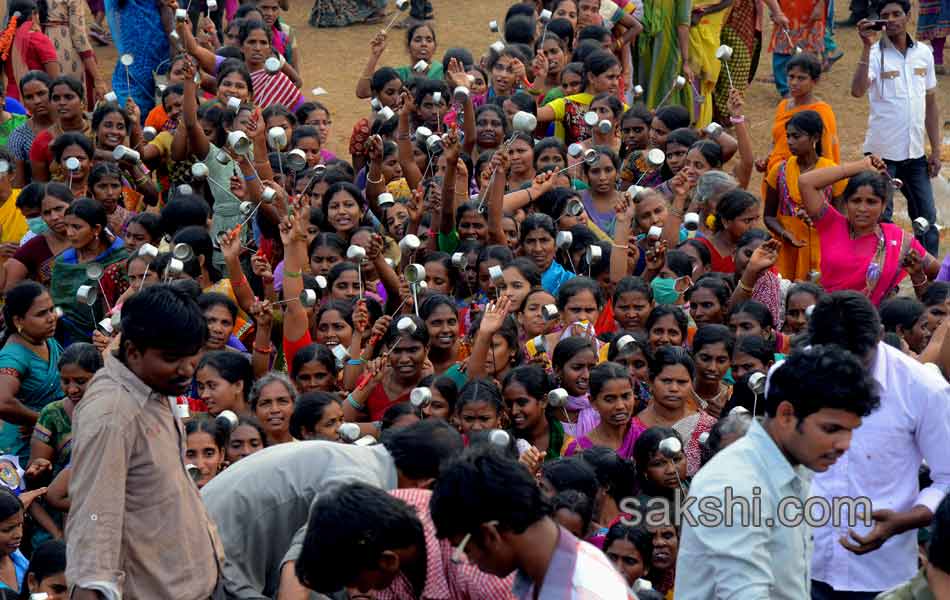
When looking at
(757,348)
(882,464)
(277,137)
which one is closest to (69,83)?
(277,137)

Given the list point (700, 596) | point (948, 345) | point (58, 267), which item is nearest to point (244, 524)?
point (700, 596)

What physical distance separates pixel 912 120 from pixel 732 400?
10.8ft

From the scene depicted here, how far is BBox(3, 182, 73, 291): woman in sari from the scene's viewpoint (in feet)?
22.1

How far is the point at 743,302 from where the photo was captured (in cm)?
578

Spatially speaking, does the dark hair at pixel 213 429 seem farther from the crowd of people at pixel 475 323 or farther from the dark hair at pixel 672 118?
the dark hair at pixel 672 118

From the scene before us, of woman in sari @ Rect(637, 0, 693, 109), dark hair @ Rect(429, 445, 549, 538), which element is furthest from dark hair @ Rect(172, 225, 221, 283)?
woman in sari @ Rect(637, 0, 693, 109)

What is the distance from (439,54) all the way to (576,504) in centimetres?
887

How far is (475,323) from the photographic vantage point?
5.81 m

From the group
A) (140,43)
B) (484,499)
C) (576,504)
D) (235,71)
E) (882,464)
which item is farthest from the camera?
(140,43)

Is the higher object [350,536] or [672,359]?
[350,536]

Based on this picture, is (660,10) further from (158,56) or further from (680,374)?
(680,374)

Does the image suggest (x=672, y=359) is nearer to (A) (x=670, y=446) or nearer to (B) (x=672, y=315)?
(B) (x=672, y=315)

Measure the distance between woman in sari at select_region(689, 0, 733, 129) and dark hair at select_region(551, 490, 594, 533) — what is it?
594cm

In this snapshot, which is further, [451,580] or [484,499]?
[451,580]
